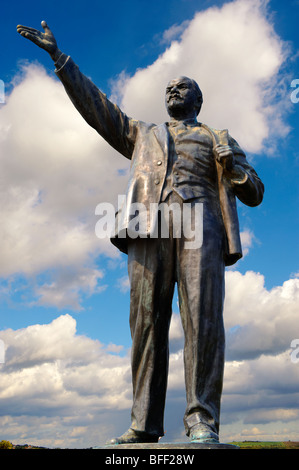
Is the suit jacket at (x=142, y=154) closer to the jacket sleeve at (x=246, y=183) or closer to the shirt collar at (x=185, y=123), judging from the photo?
the jacket sleeve at (x=246, y=183)

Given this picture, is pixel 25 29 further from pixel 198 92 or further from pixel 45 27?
pixel 198 92

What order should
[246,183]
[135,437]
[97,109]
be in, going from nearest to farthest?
[135,437] → [246,183] → [97,109]

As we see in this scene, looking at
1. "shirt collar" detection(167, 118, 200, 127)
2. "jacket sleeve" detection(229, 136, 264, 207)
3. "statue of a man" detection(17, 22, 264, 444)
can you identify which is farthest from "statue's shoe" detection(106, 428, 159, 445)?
"shirt collar" detection(167, 118, 200, 127)

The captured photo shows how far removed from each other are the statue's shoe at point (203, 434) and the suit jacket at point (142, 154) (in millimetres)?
2209

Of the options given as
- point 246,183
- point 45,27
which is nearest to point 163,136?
point 246,183

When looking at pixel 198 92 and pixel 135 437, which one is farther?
pixel 198 92

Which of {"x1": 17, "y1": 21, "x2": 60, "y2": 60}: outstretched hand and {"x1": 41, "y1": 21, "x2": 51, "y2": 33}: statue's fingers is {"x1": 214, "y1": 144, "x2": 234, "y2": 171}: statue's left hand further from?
{"x1": 41, "y1": 21, "x2": 51, "y2": 33}: statue's fingers

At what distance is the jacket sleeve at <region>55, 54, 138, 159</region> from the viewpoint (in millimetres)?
7875

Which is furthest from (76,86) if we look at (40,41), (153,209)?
(153,209)

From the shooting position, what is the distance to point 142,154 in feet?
26.0

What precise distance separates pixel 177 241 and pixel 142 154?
1.38 metres

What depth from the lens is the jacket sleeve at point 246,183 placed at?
25.3 ft
